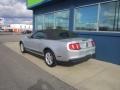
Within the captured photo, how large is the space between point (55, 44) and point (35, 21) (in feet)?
31.2

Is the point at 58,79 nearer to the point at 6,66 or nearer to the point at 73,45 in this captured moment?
the point at 73,45

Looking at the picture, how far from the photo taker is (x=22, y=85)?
4812mm

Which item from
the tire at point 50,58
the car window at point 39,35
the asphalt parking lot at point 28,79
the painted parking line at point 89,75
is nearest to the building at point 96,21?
the painted parking line at point 89,75

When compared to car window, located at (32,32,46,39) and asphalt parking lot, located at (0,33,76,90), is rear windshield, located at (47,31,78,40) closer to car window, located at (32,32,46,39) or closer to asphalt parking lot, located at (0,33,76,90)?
car window, located at (32,32,46,39)

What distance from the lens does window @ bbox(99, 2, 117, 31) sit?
7355 mm

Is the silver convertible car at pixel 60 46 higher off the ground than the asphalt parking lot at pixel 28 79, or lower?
higher

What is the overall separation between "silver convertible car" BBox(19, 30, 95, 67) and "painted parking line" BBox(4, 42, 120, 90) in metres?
0.49

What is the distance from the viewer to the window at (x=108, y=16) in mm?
7355

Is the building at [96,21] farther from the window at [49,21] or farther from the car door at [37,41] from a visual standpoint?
the car door at [37,41]

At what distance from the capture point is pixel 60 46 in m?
6.17

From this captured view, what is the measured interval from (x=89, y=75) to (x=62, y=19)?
6.02 metres

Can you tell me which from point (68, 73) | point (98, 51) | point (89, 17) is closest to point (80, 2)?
point (89, 17)

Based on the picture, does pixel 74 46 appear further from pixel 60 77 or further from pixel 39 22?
pixel 39 22

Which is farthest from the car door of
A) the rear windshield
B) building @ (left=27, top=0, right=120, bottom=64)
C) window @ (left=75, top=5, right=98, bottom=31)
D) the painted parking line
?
window @ (left=75, top=5, right=98, bottom=31)
